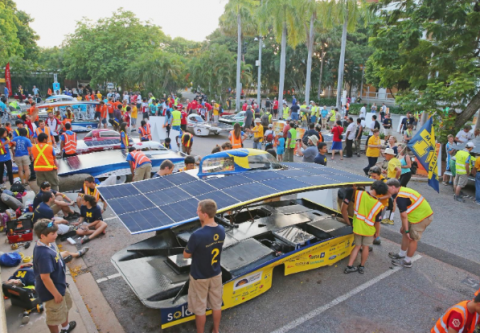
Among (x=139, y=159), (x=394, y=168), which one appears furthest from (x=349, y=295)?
(x=139, y=159)

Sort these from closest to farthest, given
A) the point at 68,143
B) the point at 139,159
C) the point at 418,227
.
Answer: the point at 418,227 → the point at 139,159 → the point at 68,143

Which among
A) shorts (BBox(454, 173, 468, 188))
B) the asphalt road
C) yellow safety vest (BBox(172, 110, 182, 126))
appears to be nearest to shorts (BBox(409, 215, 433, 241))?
the asphalt road

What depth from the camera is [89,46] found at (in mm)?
37250

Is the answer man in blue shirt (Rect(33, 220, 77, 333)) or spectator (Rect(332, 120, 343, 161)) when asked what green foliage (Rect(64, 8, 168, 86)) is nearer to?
spectator (Rect(332, 120, 343, 161))

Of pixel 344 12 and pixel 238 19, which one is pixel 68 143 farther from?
pixel 238 19

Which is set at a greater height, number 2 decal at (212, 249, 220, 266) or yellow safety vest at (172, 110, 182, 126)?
yellow safety vest at (172, 110, 182, 126)

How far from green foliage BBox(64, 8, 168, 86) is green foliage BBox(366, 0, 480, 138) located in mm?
28012

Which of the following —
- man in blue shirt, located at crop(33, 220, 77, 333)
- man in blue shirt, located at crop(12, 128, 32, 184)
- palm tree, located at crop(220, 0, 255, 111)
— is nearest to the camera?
man in blue shirt, located at crop(33, 220, 77, 333)

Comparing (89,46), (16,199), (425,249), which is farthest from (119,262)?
(89,46)

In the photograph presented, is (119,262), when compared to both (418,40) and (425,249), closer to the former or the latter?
(425,249)

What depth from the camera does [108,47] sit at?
37.6 meters

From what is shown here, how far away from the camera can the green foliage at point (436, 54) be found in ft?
42.2

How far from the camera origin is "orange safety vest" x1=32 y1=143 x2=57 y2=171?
8.69 meters

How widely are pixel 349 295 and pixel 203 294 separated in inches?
105
